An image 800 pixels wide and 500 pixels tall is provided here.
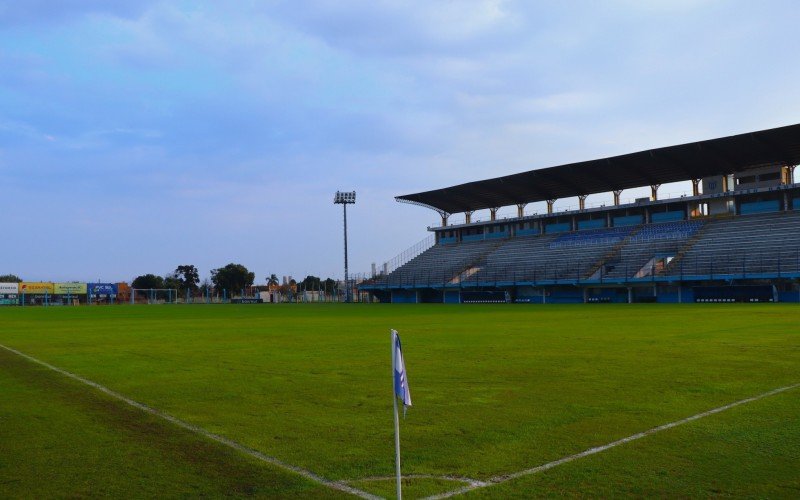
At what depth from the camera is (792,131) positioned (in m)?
57.2

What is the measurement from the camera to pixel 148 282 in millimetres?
159000

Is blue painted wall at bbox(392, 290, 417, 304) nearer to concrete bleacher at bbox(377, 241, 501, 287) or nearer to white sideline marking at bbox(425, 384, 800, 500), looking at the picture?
concrete bleacher at bbox(377, 241, 501, 287)

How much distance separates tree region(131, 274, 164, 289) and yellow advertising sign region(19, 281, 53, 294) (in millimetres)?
Answer: 43951

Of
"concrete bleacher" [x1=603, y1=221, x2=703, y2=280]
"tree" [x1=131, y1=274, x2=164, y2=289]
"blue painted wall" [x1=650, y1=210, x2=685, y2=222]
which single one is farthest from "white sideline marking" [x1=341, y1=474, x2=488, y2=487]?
"tree" [x1=131, y1=274, x2=164, y2=289]

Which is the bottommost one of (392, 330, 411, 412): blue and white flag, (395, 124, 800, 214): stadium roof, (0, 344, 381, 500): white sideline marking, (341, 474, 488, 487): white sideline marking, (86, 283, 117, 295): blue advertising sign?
(341, 474, 488, 487): white sideline marking

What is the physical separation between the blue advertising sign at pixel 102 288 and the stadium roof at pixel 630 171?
57993mm

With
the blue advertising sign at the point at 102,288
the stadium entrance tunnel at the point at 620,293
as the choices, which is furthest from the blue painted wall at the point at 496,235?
the blue advertising sign at the point at 102,288

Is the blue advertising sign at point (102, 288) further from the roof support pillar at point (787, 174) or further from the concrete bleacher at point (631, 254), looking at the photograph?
the roof support pillar at point (787, 174)

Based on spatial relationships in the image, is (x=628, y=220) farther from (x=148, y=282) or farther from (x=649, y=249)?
(x=148, y=282)

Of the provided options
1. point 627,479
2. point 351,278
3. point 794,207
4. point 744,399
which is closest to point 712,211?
point 794,207

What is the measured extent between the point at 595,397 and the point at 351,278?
9408cm

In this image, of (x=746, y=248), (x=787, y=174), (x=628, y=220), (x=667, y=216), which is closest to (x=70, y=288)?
(x=628, y=220)

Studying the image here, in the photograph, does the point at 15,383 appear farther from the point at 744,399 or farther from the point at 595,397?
the point at 744,399

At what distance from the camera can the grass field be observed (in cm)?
598
